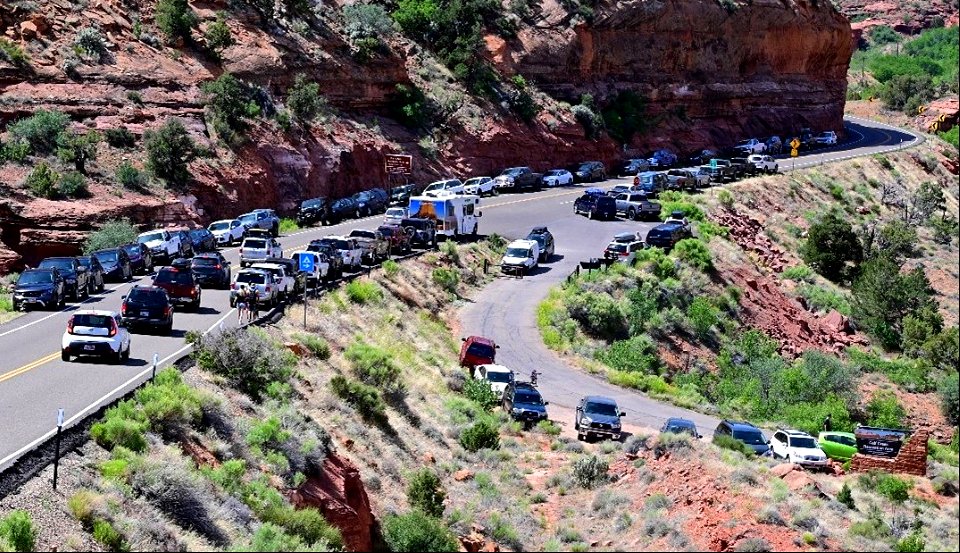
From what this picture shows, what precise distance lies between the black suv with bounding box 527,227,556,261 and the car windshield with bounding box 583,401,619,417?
27.7 m

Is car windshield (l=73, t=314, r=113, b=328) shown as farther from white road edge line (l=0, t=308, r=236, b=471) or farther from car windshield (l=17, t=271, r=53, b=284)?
car windshield (l=17, t=271, r=53, b=284)

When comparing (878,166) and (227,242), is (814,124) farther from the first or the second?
(227,242)

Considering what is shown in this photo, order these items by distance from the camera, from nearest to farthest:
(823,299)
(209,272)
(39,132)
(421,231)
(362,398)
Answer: (362,398) < (209,272) < (39,132) < (421,231) < (823,299)

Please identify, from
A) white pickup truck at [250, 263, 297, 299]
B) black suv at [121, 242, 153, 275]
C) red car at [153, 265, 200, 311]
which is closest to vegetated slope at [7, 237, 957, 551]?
white pickup truck at [250, 263, 297, 299]

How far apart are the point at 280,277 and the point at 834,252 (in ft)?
143

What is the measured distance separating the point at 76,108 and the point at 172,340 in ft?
102

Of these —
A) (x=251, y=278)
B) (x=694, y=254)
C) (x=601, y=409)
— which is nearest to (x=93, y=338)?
(x=251, y=278)

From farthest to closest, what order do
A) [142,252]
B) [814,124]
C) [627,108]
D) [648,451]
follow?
[814,124]
[627,108]
[142,252]
[648,451]

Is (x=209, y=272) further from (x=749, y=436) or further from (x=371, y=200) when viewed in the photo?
(x=371, y=200)

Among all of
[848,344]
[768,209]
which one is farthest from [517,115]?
[848,344]

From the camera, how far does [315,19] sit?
8662 centimetres

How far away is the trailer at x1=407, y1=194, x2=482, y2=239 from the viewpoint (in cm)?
6962

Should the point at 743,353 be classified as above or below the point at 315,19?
below

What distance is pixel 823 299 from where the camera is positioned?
243 feet
